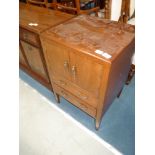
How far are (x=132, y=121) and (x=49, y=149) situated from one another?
2.60ft

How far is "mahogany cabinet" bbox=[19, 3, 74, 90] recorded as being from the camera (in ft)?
4.03

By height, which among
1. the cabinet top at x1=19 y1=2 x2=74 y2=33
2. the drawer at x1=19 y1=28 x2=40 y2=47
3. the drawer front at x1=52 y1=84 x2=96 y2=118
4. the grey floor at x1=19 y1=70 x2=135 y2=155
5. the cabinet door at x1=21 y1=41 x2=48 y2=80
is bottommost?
the grey floor at x1=19 y1=70 x2=135 y2=155

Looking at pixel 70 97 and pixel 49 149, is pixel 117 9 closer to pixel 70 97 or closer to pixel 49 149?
pixel 70 97

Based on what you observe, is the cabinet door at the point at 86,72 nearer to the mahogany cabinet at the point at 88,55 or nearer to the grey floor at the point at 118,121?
the mahogany cabinet at the point at 88,55

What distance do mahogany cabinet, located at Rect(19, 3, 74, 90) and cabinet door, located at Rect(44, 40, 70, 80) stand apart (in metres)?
0.17

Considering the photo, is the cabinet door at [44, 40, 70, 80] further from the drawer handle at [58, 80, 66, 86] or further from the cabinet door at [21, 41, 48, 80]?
the cabinet door at [21, 41, 48, 80]

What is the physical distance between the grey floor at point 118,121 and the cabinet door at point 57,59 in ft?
1.67

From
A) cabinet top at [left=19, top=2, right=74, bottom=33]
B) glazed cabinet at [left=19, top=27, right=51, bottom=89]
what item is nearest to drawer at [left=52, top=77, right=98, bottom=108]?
glazed cabinet at [left=19, top=27, right=51, bottom=89]

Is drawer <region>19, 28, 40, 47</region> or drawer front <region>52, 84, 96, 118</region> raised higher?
drawer <region>19, 28, 40, 47</region>

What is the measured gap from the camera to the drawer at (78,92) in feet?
→ 3.53
